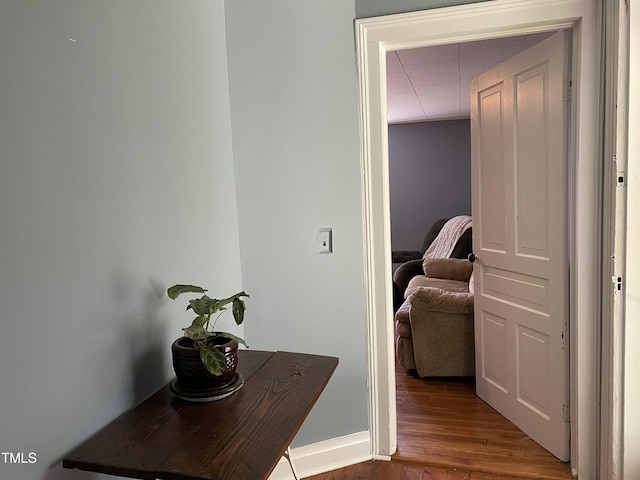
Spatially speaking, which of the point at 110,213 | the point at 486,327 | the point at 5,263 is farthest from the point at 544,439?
the point at 5,263

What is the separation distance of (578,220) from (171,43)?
175cm

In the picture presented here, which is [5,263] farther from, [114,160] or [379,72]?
[379,72]

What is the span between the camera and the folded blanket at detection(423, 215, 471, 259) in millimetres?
4315

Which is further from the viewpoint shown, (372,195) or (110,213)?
(372,195)

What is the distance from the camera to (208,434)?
1.04 m

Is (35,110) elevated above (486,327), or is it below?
above

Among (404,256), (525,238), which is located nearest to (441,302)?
(525,238)

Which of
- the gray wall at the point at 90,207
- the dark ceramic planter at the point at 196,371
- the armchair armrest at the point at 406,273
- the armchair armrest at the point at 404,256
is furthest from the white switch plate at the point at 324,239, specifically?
the armchair armrest at the point at 404,256

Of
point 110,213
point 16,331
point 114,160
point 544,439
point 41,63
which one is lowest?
point 544,439

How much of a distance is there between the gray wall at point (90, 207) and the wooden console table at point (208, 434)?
0.11 metres

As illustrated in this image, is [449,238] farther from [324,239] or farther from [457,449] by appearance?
[324,239]

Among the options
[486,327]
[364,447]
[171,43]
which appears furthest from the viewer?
[486,327]

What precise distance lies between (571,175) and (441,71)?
1.93 metres

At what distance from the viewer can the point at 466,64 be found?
334 cm
